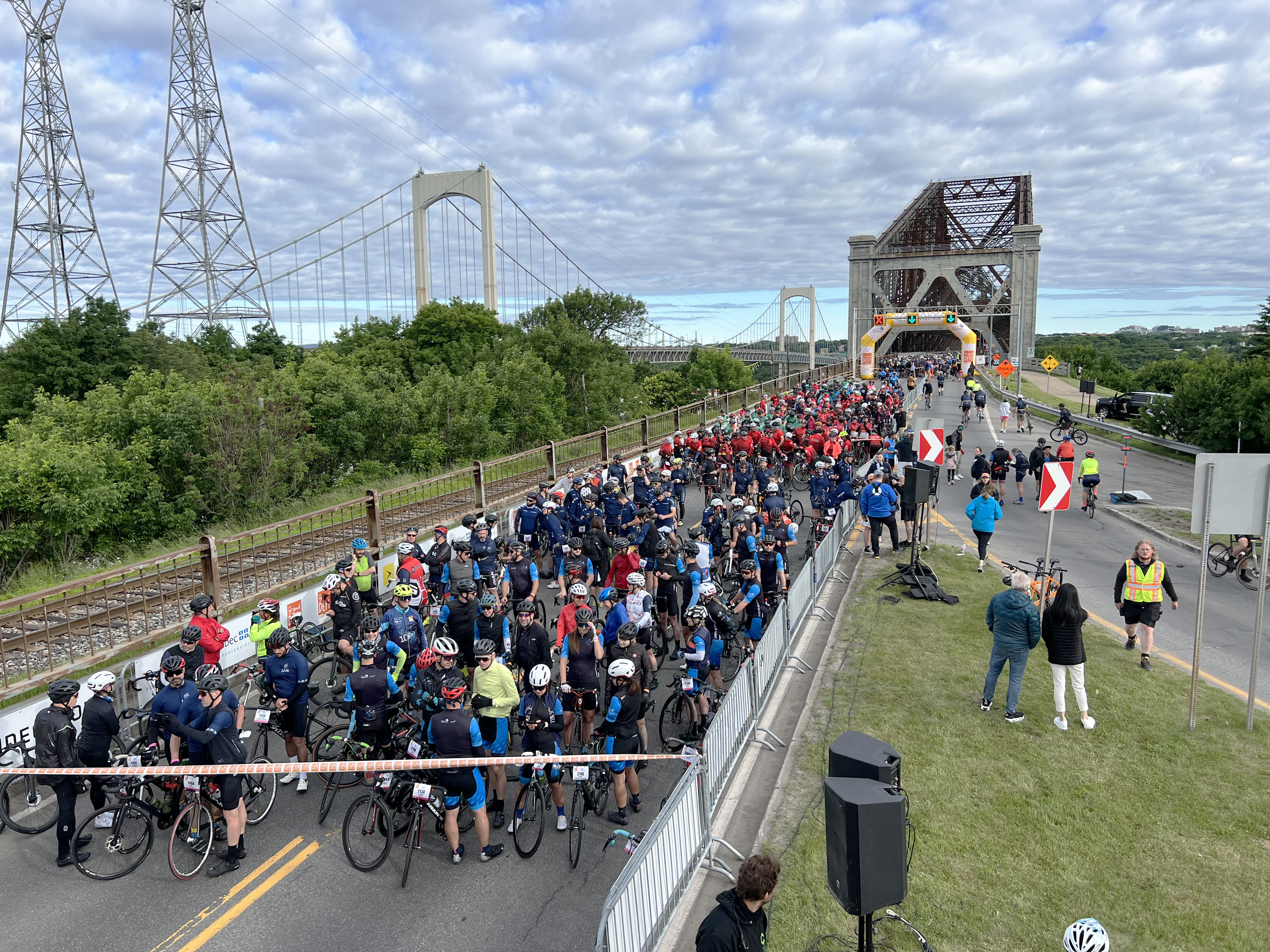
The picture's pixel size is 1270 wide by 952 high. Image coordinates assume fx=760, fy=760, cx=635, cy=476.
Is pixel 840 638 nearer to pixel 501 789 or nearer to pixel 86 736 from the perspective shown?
pixel 501 789

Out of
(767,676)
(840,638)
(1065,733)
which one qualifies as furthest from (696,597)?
(1065,733)

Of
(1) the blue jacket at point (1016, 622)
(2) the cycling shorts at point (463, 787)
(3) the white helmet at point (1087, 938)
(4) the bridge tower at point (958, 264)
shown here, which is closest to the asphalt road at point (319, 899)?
(2) the cycling shorts at point (463, 787)

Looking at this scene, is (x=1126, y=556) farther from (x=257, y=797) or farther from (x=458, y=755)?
(x=257, y=797)

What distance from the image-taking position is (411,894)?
6500mm

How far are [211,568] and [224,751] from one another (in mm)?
5930

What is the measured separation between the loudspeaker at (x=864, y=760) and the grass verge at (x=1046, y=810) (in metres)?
1.36

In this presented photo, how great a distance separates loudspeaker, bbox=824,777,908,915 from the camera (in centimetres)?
421

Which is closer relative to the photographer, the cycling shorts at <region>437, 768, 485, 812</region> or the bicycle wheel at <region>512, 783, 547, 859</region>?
the cycling shorts at <region>437, 768, 485, 812</region>

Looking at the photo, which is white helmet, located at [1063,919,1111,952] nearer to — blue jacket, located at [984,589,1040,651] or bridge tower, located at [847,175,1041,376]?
blue jacket, located at [984,589,1040,651]

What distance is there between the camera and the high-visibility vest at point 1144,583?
1041 cm

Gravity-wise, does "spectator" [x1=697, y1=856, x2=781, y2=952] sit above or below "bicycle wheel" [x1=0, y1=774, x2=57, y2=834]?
above

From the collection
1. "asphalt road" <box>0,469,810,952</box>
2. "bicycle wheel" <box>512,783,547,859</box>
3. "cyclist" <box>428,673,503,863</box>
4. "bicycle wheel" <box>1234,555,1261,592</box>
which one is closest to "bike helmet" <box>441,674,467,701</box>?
"cyclist" <box>428,673,503,863</box>

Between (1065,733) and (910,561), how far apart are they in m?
6.33

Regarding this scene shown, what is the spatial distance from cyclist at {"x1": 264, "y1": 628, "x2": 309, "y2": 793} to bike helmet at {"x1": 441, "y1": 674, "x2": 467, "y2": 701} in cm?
221
